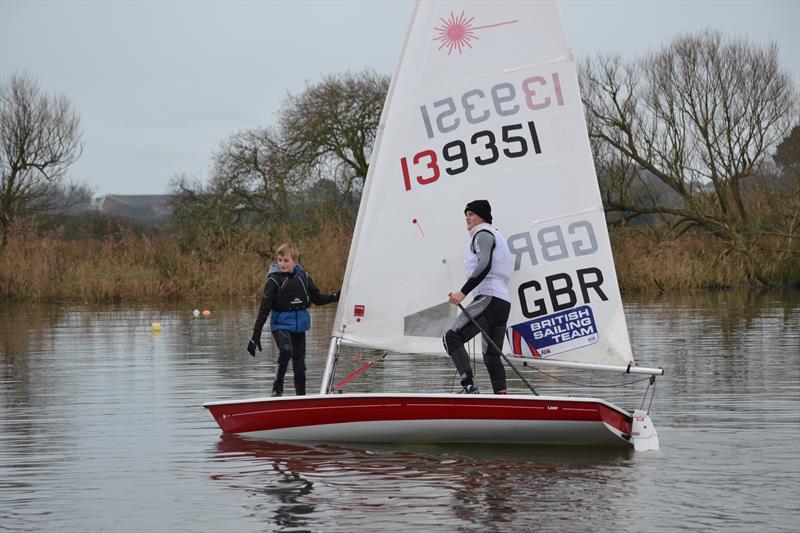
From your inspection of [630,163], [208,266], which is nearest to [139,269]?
[208,266]

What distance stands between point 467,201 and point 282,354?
1830 mm

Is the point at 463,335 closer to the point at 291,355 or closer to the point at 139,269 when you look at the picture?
the point at 291,355

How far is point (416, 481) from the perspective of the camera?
6.80 m

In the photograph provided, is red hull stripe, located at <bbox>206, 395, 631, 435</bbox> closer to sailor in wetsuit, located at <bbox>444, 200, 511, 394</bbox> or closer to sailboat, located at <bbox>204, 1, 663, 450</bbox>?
sailboat, located at <bbox>204, 1, 663, 450</bbox>

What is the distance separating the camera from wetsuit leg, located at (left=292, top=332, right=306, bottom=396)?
8859 millimetres

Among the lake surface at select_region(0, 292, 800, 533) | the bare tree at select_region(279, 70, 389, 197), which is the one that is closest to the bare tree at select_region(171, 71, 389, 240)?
the bare tree at select_region(279, 70, 389, 197)

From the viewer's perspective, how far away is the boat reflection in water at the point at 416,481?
5977mm

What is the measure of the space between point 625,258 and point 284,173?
9877 millimetres

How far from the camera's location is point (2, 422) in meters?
9.45

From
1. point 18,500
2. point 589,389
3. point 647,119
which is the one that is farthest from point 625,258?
point 18,500

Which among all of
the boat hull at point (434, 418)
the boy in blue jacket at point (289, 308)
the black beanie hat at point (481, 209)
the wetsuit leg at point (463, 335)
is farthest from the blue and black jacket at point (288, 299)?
the black beanie hat at point (481, 209)

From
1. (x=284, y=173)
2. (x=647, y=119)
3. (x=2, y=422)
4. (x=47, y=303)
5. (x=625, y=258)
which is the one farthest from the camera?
(x=284, y=173)

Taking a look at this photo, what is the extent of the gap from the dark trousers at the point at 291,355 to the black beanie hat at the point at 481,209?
182 centimetres

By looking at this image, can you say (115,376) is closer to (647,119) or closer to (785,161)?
(647,119)
